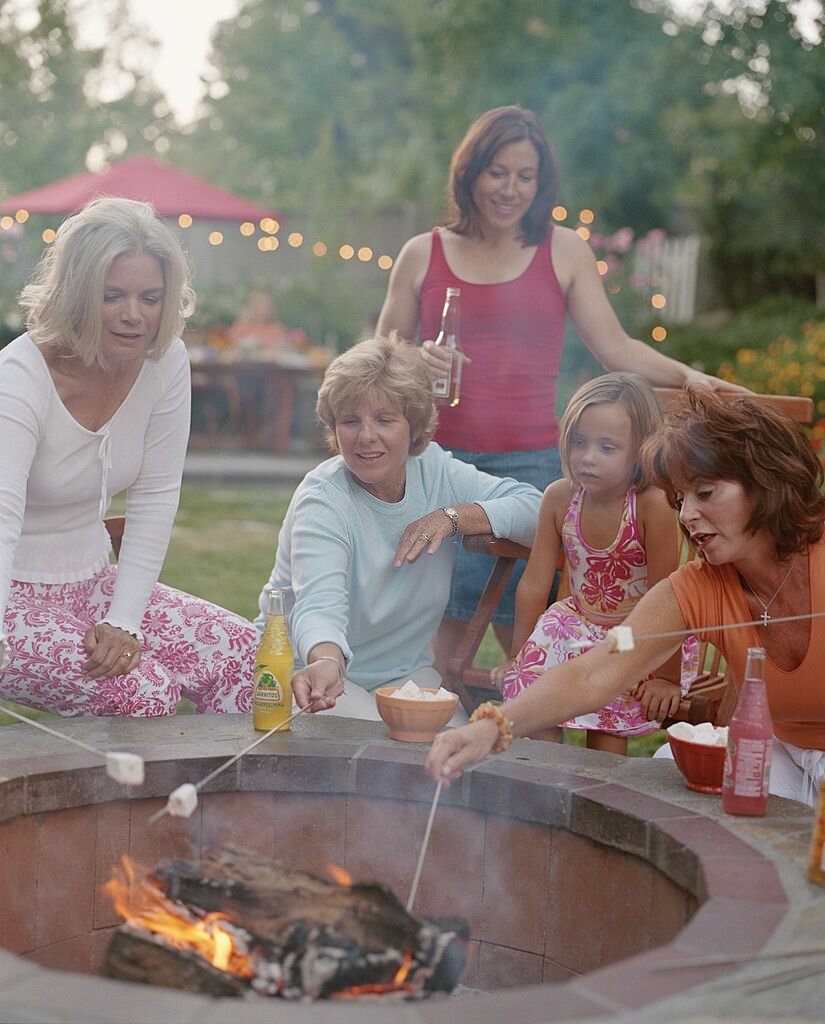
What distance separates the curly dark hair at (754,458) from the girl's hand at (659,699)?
783mm

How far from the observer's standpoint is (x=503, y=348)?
3963mm

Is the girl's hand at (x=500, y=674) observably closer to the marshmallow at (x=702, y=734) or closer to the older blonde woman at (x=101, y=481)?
the older blonde woman at (x=101, y=481)

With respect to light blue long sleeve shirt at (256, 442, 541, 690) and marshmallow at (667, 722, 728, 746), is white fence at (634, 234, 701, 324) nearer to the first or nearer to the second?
light blue long sleeve shirt at (256, 442, 541, 690)

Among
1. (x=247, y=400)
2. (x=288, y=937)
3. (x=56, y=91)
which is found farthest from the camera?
(x=56, y=91)

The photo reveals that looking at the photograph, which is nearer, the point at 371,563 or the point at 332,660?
the point at 332,660

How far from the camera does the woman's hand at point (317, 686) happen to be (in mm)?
2949

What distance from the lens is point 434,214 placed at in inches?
652

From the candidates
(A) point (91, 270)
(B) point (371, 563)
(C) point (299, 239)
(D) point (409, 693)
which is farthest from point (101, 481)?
(C) point (299, 239)

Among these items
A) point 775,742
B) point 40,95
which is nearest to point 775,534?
point 775,742

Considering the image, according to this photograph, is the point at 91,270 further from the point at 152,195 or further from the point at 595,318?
the point at 152,195

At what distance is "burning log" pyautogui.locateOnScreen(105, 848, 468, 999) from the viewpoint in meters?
2.11

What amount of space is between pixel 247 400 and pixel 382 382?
8.49 metres

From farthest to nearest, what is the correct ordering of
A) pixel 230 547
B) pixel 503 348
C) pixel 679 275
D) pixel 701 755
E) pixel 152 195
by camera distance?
1. pixel 679 275
2. pixel 152 195
3. pixel 230 547
4. pixel 503 348
5. pixel 701 755

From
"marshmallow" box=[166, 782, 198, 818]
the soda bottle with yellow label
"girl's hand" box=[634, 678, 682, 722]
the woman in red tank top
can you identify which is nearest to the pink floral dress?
"girl's hand" box=[634, 678, 682, 722]
